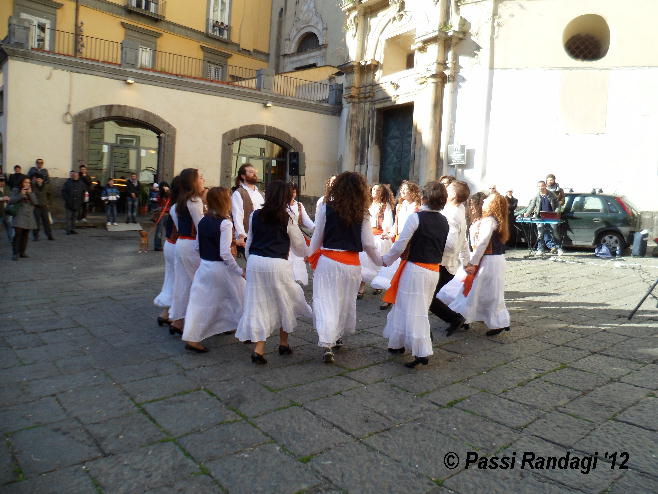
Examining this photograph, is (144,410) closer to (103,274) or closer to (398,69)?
(103,274)

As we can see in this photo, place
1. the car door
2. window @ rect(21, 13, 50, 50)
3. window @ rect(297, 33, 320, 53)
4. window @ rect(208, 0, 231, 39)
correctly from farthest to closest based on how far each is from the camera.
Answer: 1. window @ rect(297, 33, 320, 53)
2. window @ rect(208, 0, 231, 39)
3. window @ rect(21, 13, 50, 50)
4. the car door

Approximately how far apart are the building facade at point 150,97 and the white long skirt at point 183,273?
1302 cm

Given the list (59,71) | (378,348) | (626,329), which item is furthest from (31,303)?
(59,71)

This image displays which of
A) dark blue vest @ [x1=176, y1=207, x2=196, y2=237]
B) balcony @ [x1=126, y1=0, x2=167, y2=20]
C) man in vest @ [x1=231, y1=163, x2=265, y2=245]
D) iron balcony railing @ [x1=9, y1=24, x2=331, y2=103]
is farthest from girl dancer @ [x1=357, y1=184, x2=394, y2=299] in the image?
balcony @ [x1=126, y1=0, x2=167, y2=20]

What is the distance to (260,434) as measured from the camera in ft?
10.6

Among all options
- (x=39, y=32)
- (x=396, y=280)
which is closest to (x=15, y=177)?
(x=39, y=32)

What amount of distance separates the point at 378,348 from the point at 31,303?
14.6 ft

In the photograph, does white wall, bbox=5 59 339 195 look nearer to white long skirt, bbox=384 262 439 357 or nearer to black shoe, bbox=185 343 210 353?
black shoe, bbox=185 343 210 353

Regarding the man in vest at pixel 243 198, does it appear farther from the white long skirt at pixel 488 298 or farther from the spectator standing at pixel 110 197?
the spectator standing at pixel 110 197

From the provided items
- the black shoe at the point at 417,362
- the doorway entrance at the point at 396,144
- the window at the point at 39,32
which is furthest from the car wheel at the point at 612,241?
the window at the point at 39,32

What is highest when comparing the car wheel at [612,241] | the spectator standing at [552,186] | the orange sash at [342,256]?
the spectator standing at [552,186]

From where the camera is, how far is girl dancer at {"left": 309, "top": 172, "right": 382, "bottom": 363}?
4.52m

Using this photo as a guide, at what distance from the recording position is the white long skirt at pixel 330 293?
4543 millimetres

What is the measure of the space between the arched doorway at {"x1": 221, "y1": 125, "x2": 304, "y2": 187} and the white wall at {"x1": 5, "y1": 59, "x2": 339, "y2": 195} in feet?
0.79
